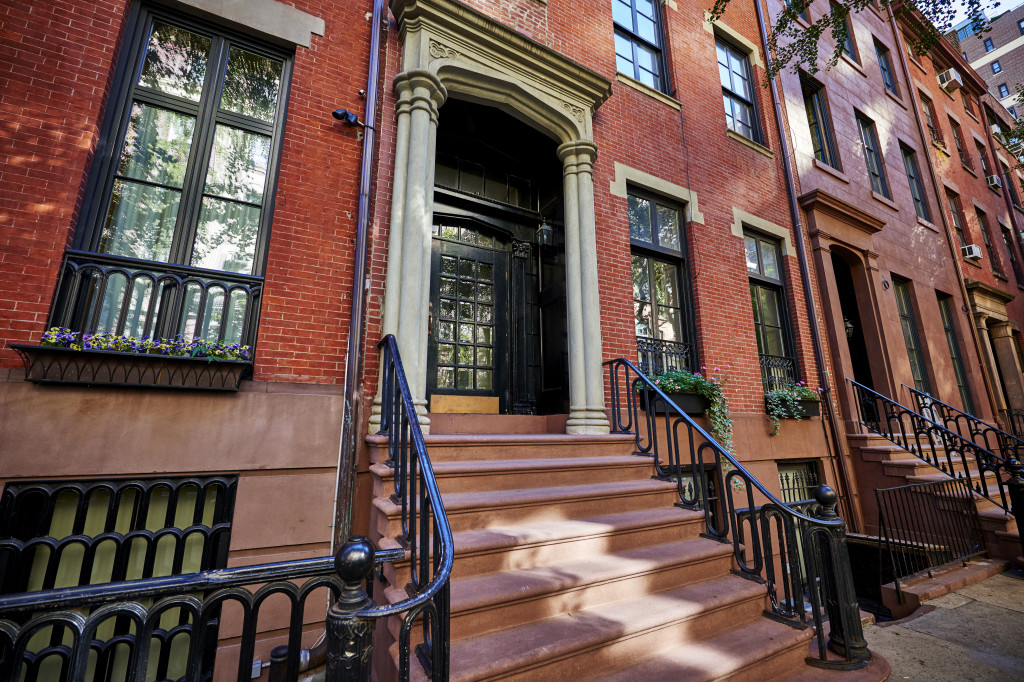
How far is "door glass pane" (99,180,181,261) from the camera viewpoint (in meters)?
3.60

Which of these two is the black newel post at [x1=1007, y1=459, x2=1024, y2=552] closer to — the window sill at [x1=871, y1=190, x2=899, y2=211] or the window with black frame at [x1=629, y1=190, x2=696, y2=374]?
the window with black frame at [x1=629, y1=190, x2=696, y2=374]

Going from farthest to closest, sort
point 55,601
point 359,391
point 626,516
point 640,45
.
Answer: point 640,45 < point 359,391 < point 626,516 < point 55,601

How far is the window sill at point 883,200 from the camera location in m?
10.2

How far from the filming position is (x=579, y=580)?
2762mm

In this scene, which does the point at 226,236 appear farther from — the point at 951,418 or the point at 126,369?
the point at 951,418

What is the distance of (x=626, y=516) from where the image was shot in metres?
3.60

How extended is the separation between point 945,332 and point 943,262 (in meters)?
2.05

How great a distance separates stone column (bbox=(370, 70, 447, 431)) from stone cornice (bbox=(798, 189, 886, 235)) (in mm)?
7466

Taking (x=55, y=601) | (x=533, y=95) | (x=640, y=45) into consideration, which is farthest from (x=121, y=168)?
(x=640, y=45)

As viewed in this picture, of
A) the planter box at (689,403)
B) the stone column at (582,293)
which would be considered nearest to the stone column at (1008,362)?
the planter box at (689,403)

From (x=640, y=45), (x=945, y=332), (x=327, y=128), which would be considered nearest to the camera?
(x=327, y=128)

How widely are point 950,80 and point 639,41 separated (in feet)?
49.8

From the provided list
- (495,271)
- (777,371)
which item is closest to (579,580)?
(495,271)

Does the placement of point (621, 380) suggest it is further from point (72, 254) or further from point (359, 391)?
point (72, 254)
